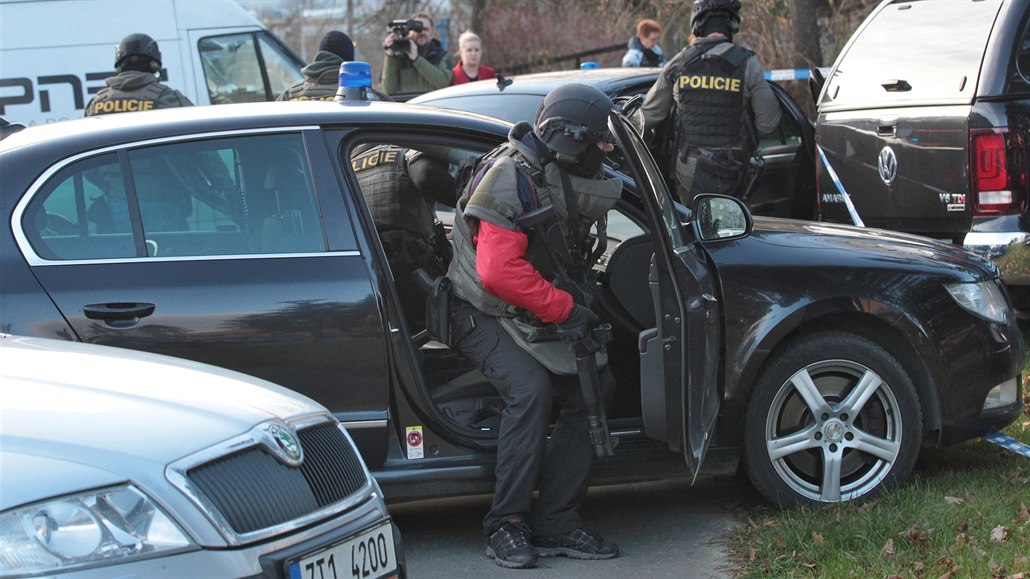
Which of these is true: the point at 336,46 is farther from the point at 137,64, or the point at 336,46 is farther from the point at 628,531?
the point at 628,531

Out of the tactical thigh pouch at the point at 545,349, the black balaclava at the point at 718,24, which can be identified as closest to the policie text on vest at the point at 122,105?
the black balaclava at the point at 718,24

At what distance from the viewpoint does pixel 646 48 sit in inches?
491

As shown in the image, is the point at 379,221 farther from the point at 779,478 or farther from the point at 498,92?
the point at 498,92

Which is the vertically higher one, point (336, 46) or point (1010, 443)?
point (336, 46)

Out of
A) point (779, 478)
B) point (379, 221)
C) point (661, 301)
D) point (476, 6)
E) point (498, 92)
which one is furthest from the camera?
point (476, 6)

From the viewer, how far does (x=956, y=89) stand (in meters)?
6.39

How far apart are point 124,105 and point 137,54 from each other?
380 mm

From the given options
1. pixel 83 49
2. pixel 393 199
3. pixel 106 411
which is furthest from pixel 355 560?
pixel 83 49

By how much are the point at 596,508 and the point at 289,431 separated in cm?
235

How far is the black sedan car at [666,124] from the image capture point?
718 cm

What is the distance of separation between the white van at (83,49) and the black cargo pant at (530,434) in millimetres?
7547

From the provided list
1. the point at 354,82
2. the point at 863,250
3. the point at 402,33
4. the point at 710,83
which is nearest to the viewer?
the point at 863,250

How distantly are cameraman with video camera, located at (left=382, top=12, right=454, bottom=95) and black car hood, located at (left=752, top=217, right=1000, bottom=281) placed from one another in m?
6.42

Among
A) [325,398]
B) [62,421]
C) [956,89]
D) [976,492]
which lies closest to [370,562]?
[62,421]
